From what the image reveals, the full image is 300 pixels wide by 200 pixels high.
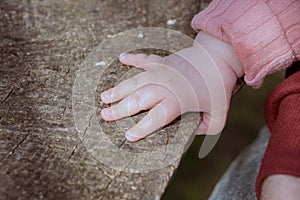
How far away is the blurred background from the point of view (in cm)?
193

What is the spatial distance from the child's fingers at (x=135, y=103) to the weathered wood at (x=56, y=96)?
1.1 inches

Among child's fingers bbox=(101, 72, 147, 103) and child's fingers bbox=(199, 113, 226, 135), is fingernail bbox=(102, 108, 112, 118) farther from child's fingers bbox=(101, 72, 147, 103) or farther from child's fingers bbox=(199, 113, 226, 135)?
child's fingers bbox=(199, 113, 226, 135)

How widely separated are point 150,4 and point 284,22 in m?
0.31

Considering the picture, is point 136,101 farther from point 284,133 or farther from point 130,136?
point 284,133

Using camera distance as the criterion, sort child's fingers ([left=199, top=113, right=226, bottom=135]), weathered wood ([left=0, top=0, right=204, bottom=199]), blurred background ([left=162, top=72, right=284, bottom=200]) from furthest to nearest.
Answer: blurred background ([left=162, top=72, right=284, bottom=200]) < child's fingers ([left=199, top=113, right=226, bottom=135]) < weathered wood ([left=0, top=0, right=204, bottom=199])

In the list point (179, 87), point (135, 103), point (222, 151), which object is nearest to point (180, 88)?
point (179, 87)

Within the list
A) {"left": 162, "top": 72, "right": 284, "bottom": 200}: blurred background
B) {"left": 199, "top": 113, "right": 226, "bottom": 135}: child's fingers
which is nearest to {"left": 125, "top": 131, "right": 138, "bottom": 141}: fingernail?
{"left": 199, "top": 113, "right": 226, "bottom": 135}: child's fingers

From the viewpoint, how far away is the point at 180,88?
1.12 metres

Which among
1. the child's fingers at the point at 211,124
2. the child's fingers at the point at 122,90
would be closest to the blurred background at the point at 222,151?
the child's fingers at the point at 211,124

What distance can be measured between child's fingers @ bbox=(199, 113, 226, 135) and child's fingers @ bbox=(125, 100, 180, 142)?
0.08 m

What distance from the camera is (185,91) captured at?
1118 millimetres

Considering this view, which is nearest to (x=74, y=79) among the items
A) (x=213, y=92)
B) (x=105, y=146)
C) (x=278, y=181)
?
(x=105, y=146)

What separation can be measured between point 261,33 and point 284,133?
0.22 metres

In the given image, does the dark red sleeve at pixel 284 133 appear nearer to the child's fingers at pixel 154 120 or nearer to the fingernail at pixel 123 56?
the child's fingers at pixel 154 120
